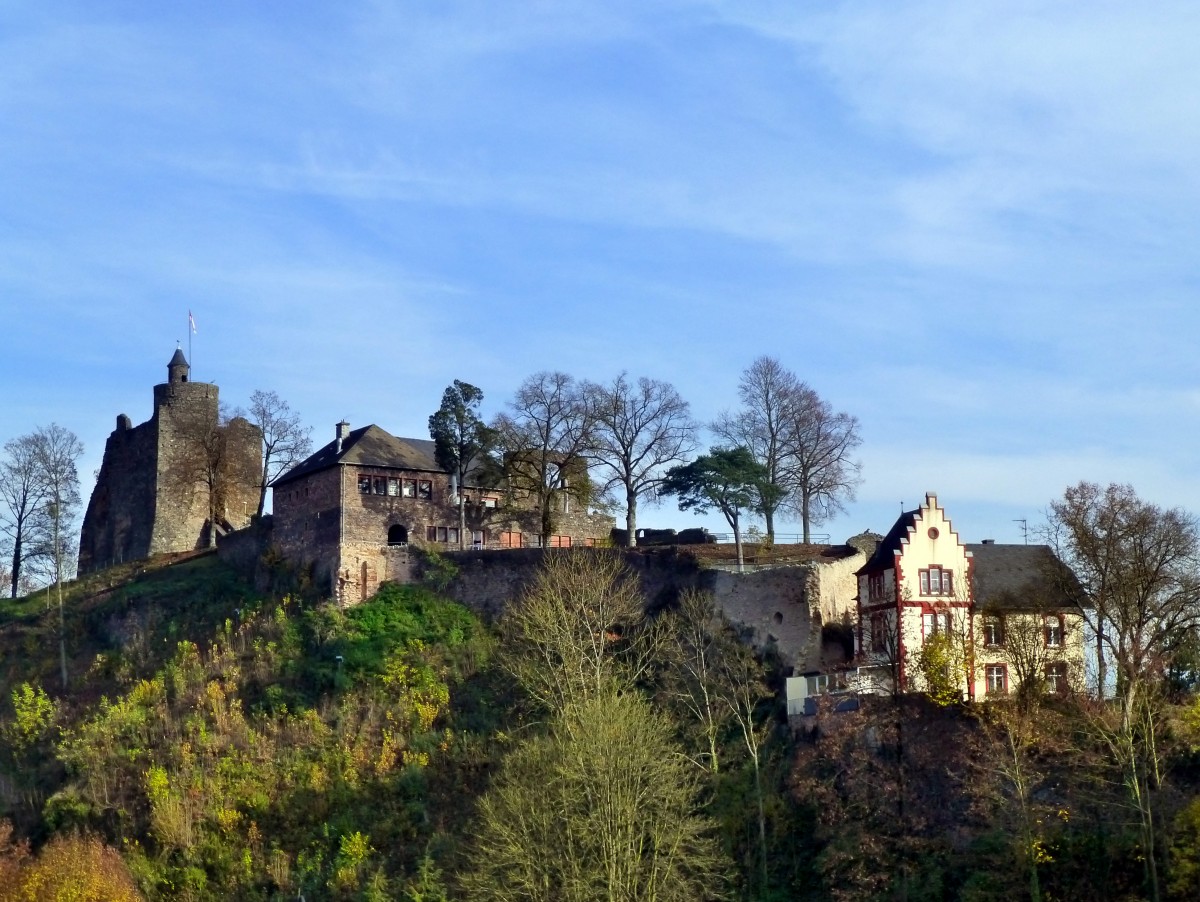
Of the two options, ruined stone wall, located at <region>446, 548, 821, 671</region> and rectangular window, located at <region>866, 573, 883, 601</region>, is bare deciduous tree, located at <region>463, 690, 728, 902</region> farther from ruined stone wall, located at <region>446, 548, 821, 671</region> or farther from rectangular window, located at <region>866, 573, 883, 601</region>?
rectangular window, located at <region>866, 573, 883, 601</region>

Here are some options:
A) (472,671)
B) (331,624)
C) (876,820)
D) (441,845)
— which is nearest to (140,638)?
(331,624)

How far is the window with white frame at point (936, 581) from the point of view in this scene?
5641 cm

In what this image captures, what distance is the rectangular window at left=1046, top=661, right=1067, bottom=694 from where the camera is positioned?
52.2m

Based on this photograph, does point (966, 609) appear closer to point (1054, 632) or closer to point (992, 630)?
point (992, 630)

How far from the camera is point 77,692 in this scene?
214ft

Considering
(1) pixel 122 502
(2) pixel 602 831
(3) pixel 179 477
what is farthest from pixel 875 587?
(1) pixel 122 502

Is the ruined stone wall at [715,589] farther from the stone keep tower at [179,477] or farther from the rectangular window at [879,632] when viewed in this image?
the stone keep tower at [179,477]

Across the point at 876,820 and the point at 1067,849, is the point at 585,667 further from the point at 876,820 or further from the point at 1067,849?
the point at 1067,849

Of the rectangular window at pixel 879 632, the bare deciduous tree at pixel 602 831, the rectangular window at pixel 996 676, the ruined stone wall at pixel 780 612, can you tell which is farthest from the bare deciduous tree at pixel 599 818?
the rectangular window at pixel 996 676

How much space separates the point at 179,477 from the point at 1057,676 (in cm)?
4254

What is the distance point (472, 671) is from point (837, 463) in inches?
838

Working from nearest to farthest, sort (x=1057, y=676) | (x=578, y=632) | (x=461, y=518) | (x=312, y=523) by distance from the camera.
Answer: (x=1057, y=676) → (x=578, y=632) → (x=312, y=523) → (x=461, y=518)

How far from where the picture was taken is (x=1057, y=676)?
5281 centimetres

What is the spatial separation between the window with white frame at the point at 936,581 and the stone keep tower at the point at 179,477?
3542 centimetres
